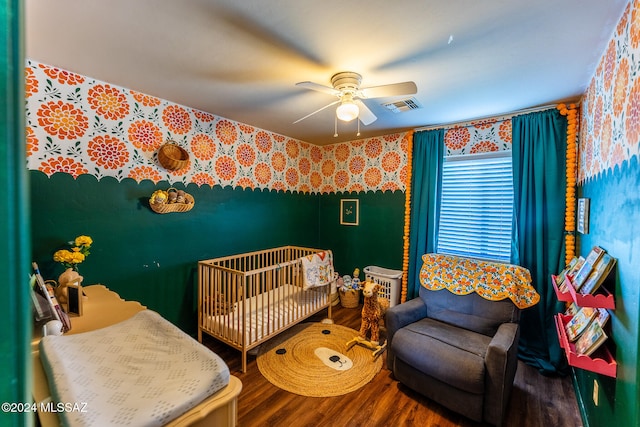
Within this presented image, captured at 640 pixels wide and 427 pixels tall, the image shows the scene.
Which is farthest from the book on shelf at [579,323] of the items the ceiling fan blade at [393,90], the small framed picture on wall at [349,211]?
the small framed picture on wall at [349,211]

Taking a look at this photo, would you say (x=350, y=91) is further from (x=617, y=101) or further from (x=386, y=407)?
(x=386, y=407)

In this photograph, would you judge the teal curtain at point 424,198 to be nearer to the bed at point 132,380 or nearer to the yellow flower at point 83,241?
the bed at point 132,380

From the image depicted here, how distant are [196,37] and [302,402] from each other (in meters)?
2.57

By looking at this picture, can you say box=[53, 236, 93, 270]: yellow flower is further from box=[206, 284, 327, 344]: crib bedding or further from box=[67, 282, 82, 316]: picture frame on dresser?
box=[206, 284, 327, 344]: crib bedding

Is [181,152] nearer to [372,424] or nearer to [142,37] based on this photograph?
[142,37]

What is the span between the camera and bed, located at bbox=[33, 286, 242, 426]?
0.96m

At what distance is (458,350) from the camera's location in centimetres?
193

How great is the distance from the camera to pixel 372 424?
1.84 metres

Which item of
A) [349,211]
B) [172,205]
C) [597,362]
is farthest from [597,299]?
[172,205]

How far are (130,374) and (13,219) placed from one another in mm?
1179

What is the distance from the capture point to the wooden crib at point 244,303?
2439mm

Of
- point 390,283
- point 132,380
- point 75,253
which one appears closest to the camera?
point 132,380

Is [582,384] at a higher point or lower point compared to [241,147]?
lower

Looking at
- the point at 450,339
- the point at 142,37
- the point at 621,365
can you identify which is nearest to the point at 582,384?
the point at 450,339
